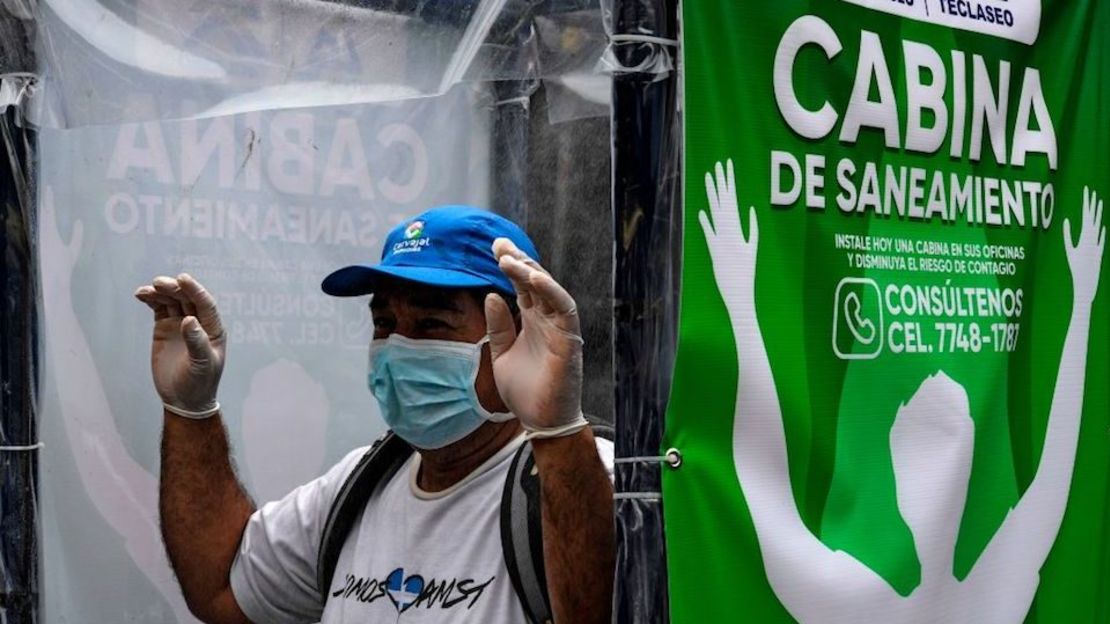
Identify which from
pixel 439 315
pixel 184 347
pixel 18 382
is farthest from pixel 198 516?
pixel 439 315

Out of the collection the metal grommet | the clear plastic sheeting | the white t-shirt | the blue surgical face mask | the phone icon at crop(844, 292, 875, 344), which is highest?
the clear plastic sheeting

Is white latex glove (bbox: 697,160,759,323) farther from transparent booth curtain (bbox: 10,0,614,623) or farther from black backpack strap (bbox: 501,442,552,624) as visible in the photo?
transparent booth curtain (bbox: 10,0,614,623)

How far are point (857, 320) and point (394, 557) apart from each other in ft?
3.20

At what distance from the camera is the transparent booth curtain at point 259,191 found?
3.35 meters

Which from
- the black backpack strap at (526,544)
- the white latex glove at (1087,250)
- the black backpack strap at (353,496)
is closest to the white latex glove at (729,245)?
the black backpack strap at (526,544)

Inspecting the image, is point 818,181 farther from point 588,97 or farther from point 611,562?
point 588,97

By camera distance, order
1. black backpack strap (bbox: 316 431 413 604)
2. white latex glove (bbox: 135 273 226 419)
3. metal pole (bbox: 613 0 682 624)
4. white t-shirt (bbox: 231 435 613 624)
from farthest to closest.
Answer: white latex glove (bbox: 135 273 226 419)
black backpack strap (bbox: 316 431 413 604)
white t-shirt (bbox: 231 435 613 624)
metal pole (bbox: 613 0 682 624)

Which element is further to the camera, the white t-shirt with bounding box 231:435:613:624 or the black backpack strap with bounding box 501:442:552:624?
the white t-shirt with bounding box 231:435:613:624

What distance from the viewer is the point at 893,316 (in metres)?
2.59

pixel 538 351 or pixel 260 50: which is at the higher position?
pixel 260 50

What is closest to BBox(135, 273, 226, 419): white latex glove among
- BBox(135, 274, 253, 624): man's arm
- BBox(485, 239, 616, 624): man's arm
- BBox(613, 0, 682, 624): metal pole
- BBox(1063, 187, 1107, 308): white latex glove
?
BBox(135, 274, 253, 624): man's arm

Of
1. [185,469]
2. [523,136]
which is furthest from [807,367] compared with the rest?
[523,136]

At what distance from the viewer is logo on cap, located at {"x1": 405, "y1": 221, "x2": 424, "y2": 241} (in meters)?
3.08

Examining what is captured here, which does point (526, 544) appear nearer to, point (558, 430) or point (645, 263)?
point (558, 430)
